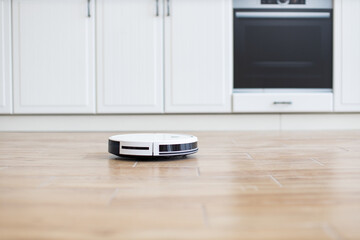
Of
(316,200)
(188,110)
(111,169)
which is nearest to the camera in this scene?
(316,200)

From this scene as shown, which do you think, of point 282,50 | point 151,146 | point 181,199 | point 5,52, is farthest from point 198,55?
point 181,199

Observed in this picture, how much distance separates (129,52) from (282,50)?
37.2 inches

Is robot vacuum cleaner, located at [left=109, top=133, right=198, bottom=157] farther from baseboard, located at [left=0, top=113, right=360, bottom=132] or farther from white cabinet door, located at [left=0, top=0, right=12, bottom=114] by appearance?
white cabinet door, located at [left=0, top=0, right=12, bottom=114]

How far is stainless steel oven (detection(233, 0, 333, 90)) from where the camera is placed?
2543 mm

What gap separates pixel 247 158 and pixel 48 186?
1.89 ft

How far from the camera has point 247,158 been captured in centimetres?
113

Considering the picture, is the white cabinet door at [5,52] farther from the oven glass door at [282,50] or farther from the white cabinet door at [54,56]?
the oven glass door at [282,50]

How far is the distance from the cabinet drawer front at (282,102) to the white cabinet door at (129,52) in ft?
1.61

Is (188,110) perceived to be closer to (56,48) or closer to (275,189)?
(56,48)

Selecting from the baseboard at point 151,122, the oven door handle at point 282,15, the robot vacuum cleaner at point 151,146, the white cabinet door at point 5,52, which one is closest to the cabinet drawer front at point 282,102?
the baseboard at point 151,122

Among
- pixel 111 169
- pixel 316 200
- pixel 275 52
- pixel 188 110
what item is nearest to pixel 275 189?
pixel 316 200

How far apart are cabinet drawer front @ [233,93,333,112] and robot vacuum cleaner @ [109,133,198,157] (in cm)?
147

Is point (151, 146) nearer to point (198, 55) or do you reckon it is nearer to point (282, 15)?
point (198, 55)

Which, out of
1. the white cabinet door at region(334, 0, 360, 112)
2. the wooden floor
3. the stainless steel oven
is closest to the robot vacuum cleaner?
the wooden floor
